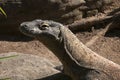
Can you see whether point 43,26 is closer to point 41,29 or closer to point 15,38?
point 41,29

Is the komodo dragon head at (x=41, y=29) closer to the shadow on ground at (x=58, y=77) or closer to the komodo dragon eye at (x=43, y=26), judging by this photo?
the komodo dragon eye at (x=43, y=26)

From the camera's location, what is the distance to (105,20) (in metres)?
8.30

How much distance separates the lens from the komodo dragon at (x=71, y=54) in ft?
13.6

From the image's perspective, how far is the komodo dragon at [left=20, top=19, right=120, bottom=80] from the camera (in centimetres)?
413

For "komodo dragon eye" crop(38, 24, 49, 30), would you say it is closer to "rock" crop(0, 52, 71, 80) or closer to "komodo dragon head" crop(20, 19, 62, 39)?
"komodo dragon head" crop(20, 19, 62, 39)

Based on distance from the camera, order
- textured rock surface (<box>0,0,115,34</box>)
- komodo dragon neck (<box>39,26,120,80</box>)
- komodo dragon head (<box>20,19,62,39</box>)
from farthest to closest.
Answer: textured rock surface (<box>0,0,115,34</box>), komodo dragon neck (<box>39,26,120,80</box>), komodo dragon head (<box>20,19,62,39</box>)

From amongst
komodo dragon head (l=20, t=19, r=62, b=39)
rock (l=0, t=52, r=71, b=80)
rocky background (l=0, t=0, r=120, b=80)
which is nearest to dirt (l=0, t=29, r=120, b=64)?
rocky background (l=0, t=0, r=120, b=80)

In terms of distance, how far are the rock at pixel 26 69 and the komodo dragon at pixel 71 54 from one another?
43 cm

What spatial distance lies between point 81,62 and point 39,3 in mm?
3726

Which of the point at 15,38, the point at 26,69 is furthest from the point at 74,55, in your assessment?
the point at 15,38

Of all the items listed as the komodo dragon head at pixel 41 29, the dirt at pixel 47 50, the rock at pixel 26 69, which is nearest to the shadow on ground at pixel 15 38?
the dirt at pixel 47 50

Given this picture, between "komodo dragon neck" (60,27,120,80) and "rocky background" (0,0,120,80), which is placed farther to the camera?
"rocky background" (0,0,120,80)

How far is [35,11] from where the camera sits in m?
7.91

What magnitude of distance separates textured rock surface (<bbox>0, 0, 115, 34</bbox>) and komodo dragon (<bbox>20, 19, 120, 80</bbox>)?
142 inches
